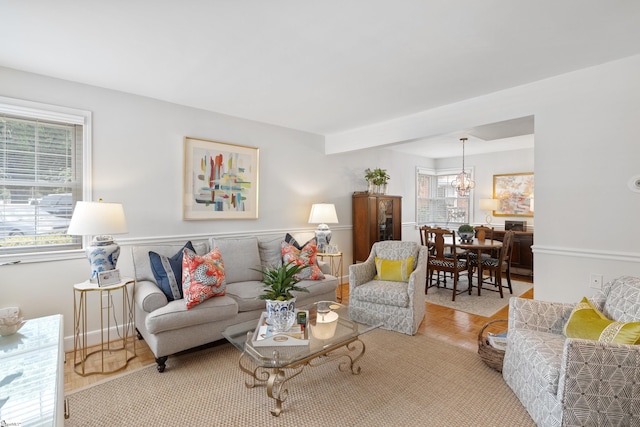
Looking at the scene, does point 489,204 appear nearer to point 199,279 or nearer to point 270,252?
point 270,252

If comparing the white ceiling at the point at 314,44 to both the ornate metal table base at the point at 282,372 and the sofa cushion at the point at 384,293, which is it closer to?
the sofa cushion at the point at 384,293

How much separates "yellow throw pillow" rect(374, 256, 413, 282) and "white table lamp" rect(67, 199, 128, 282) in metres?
2.59

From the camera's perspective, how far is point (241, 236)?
3.98 meters

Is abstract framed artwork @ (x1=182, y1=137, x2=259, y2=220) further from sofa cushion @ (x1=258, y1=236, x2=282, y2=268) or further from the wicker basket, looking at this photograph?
the wicker basket

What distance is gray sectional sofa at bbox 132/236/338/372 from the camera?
2434 mm

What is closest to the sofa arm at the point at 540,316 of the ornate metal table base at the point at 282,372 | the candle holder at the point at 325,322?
the ornate metal table base at the point at 282,372

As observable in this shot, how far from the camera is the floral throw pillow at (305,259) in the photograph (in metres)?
3.52

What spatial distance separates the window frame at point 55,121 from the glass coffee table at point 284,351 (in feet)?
5.90

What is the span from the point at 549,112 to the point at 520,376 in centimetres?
221

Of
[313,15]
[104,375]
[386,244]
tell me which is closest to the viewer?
[313,15]

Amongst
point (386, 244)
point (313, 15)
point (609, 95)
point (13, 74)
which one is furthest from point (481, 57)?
point (13, 74)

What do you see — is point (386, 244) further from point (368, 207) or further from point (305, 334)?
point (305, 334)

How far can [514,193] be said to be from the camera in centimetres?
619

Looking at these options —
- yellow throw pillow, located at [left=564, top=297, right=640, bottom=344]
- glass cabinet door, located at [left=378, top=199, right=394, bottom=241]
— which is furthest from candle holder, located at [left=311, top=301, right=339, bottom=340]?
glass cabinet door, located at [left=378, top=199, right=394, bottom=241]
